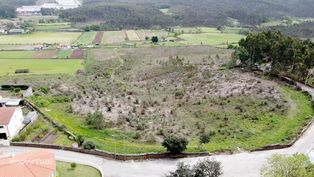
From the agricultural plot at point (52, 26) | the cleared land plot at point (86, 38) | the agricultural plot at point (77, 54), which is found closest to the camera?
the agricultural plot at point (77, 54)

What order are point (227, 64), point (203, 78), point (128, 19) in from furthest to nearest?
point (128, 19), point (227, 64), point (203, 78)

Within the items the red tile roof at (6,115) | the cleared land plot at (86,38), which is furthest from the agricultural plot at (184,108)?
the cleared land plot at (86,38)

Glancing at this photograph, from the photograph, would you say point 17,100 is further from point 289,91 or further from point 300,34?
point 300,34

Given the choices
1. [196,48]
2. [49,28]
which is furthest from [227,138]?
[49,28]

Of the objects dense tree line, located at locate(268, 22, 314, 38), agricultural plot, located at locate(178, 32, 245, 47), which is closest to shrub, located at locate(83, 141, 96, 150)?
agricultural plot, located at locate(178, 32, 245, 47)

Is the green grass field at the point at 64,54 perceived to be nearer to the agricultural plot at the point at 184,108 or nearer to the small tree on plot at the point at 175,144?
the agricultural plot at the point at 184,108

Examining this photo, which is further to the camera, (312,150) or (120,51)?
(120,51)

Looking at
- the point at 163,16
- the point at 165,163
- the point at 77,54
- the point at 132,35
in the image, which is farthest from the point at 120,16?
the point at 165,163
